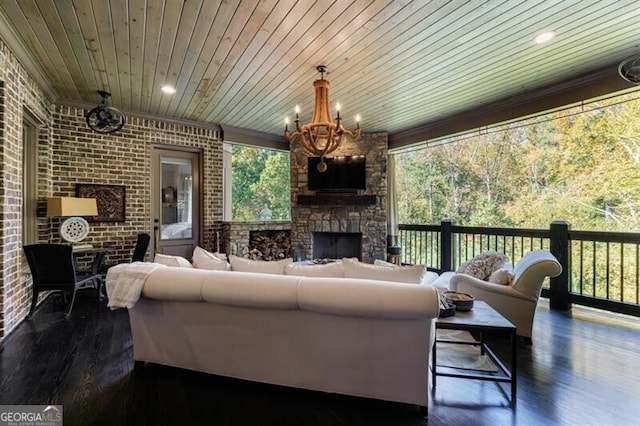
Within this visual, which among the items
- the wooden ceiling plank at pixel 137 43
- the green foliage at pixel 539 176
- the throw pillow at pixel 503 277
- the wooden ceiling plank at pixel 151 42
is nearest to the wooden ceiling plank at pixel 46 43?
the wooden ceiling plank at pixel 137 43

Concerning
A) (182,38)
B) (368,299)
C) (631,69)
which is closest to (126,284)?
(368,299)

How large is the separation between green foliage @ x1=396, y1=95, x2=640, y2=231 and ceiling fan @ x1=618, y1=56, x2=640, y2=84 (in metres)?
1.68

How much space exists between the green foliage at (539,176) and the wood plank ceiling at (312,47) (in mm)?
1628

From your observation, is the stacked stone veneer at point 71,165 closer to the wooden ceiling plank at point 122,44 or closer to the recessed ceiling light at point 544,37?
the wooden ceiling plank at point 122,44

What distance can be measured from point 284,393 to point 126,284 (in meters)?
1.31

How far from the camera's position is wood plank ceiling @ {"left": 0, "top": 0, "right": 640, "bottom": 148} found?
2355 mm

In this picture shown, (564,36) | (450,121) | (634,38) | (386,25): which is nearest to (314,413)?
(386,25)

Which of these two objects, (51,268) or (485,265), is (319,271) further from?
(51,268)

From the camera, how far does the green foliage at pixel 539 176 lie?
6223 millimetres

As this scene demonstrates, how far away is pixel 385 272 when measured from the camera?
6.87ft

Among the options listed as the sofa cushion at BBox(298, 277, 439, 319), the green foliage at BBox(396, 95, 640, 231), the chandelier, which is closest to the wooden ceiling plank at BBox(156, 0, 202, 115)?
the chandelier

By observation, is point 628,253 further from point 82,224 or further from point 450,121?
point 82,224

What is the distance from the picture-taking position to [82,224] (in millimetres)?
4281

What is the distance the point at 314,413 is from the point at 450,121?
4.73 m
